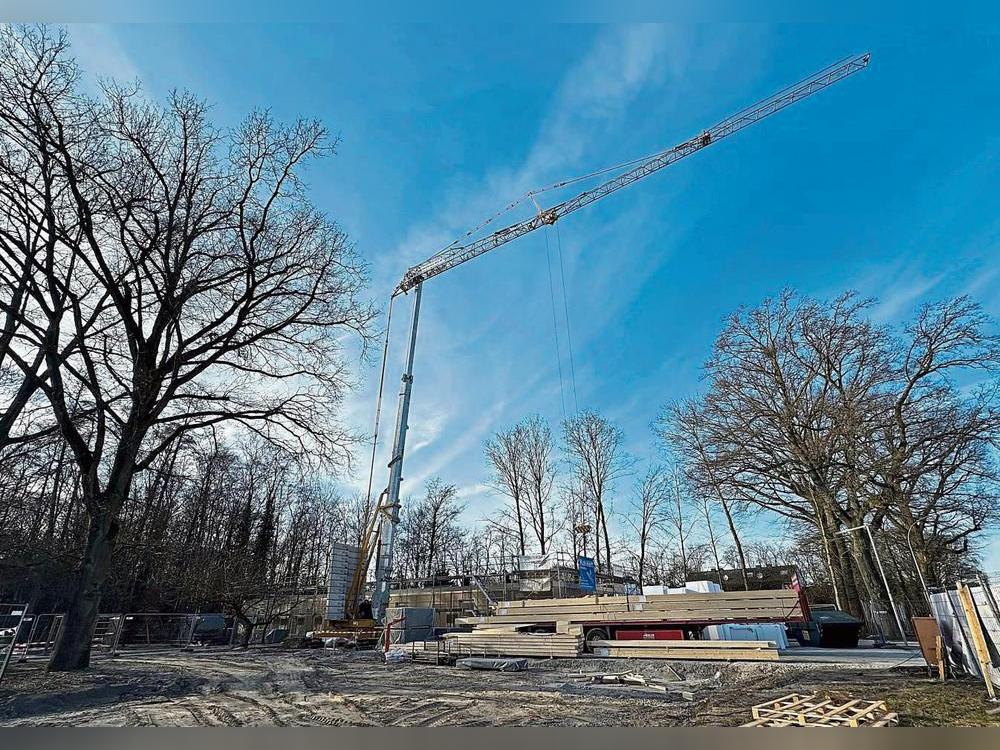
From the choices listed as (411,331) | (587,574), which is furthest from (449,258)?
(587,574)

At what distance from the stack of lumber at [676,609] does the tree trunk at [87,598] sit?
10.4m

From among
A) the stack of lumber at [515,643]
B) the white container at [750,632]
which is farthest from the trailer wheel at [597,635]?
the white container at [750,632]

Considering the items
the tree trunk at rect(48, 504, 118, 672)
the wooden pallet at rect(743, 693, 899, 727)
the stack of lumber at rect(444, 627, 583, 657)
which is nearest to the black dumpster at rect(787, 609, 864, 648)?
the stack of lumber at rect(444, 627, 583, 657)

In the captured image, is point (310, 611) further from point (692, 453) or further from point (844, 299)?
point (844, 299)

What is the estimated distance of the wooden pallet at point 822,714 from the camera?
6.15 meters

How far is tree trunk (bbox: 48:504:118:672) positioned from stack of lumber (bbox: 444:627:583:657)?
8.52 m

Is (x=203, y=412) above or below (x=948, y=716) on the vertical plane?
above

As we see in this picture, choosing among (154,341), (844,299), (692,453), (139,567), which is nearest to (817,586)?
(692,453)

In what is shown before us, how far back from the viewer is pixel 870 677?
8508mm

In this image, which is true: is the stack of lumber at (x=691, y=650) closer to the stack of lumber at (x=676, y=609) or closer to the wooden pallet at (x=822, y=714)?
the stack of lumber at (x=676, y=609)

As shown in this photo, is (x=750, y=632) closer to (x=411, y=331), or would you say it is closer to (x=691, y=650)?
(x=691, y=650)

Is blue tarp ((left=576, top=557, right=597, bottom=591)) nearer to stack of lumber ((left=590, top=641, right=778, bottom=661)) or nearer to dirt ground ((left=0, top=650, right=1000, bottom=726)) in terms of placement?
stack of lumber ((left=590, top=641, right=778, bottom=661))

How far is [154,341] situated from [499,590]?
19.0 m

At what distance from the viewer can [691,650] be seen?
10.9 metres
